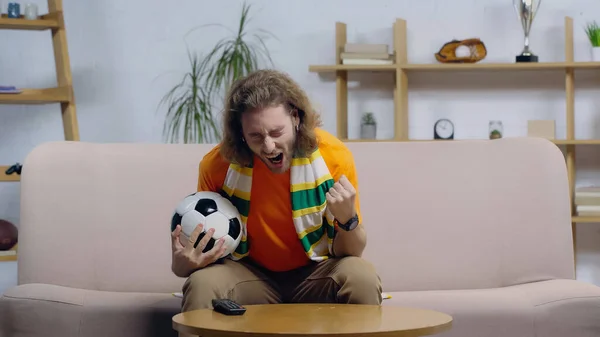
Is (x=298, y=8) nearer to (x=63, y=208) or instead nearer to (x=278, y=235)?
(x=63, y=208)

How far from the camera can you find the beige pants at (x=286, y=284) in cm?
203

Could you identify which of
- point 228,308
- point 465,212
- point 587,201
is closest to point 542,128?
point 587,201

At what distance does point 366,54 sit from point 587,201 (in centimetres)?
128

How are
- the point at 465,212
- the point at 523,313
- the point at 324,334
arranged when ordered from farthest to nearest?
the point at 465,212
the point at 523,313
the point at 324,334

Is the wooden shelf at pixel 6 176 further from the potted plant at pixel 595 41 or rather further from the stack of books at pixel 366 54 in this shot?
the potted plant at pixel 595 41

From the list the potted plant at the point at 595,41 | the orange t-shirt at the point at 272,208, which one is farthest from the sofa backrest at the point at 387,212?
the potted plant at the point at 595,41

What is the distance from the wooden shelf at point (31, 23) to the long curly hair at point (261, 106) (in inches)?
84.2

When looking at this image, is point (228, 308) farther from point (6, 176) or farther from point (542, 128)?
point (542, 128)

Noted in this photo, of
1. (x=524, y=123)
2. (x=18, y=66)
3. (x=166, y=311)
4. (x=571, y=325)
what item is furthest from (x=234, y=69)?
(x=571, y=325)

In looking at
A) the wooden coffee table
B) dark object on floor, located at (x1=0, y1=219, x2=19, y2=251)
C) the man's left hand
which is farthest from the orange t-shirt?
dark object on floor, located at (x1=0, y1=219, x2=19, y2=251)

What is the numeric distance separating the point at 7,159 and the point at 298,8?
5.59ft

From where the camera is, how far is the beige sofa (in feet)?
8.98

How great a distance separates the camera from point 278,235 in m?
2.24

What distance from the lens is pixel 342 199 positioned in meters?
2.02
